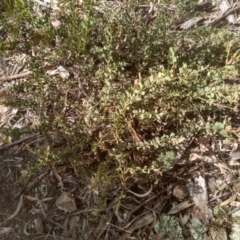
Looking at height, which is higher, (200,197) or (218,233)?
(200,197)

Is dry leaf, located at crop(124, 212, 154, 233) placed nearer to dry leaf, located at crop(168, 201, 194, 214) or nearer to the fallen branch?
dry leaf, located at crop(168, 201, 194, 214)

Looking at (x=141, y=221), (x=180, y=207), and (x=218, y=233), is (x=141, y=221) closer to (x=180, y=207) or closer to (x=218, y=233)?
(x=180, y=207)

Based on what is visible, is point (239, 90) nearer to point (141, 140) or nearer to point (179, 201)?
point (141, 140)

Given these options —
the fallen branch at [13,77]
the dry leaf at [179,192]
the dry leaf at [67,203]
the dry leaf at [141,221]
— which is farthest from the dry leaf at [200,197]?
the fallen branch at [13,77]

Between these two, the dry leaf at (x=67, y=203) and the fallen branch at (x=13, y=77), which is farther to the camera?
the fallen branch at (x=13, y=77)

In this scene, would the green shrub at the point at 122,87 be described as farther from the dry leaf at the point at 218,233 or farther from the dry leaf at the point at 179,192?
the dry leaf at the point at 218,233

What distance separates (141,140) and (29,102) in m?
0.60

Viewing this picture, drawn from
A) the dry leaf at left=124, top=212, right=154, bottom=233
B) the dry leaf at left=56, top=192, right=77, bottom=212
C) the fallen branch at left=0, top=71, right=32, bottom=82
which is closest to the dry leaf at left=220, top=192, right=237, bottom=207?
the dry leaf at left=124, top=212, right=154, bottom=233

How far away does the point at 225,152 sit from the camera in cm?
204

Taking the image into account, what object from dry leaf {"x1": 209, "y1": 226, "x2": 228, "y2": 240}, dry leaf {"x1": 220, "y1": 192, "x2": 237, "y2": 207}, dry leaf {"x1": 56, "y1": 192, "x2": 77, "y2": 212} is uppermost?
dry leaf {"x1": 220, "y1": 192, "x2": 237, "y2": 207}

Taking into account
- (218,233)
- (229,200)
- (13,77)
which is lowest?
(218,233)

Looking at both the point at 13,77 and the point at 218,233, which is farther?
the point at 13,77

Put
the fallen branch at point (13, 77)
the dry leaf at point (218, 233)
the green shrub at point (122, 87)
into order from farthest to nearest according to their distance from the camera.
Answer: the fallen branch at point (13, 77) < the dry leaf at point (218, 233) < the green shrub at point (122, 87)

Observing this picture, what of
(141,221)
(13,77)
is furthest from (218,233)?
(13,77)
